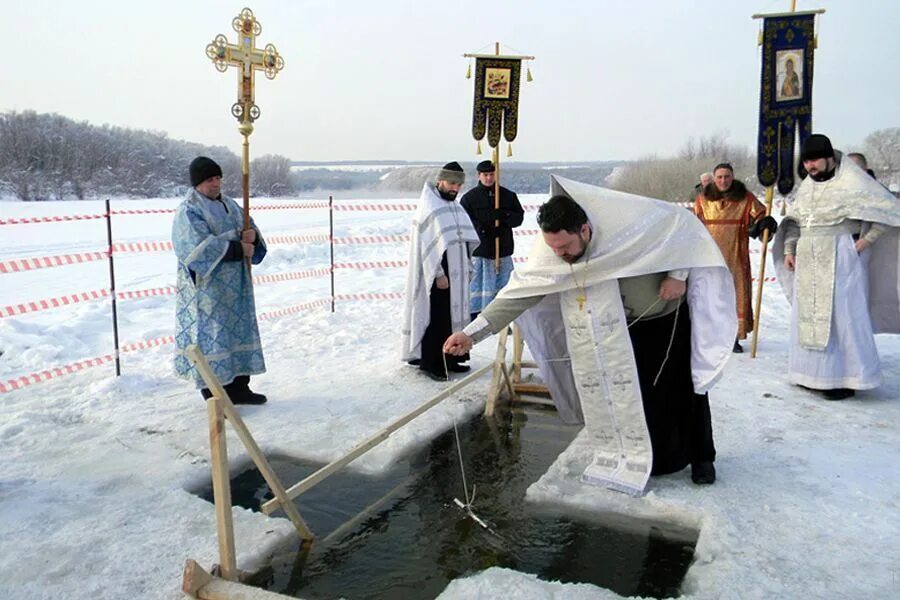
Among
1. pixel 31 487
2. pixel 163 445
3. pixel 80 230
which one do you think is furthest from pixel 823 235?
pixel 80 230

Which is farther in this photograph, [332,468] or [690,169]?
[690,169]

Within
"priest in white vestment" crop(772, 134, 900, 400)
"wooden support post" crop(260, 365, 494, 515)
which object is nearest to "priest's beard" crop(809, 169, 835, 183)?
"priest in white vestment" crop(772, 134, 900, 400)

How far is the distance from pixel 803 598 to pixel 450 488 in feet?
6.46

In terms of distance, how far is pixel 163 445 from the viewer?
15.3 ft

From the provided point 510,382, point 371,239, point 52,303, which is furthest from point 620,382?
point 371,239

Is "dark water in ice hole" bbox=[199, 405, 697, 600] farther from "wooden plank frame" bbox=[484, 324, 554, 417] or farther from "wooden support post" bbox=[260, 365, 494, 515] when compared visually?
"wooden plank frame" bbox=[484, 324, 554, 417]

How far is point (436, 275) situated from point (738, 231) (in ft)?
11.0

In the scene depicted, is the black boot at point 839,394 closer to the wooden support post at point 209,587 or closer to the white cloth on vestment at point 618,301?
the white cloth on vestment at point 618,301

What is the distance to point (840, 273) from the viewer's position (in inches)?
220

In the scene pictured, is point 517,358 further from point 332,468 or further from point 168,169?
point 168,169

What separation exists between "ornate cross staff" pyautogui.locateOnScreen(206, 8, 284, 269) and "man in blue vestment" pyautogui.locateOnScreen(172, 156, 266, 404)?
0.90 feet

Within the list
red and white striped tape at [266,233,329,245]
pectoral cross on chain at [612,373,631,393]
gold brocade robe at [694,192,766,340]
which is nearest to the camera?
pectoral cross on chain at [612,373,631,393]

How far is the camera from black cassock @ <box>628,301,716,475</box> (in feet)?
13.0

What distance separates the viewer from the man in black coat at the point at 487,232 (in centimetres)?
745
